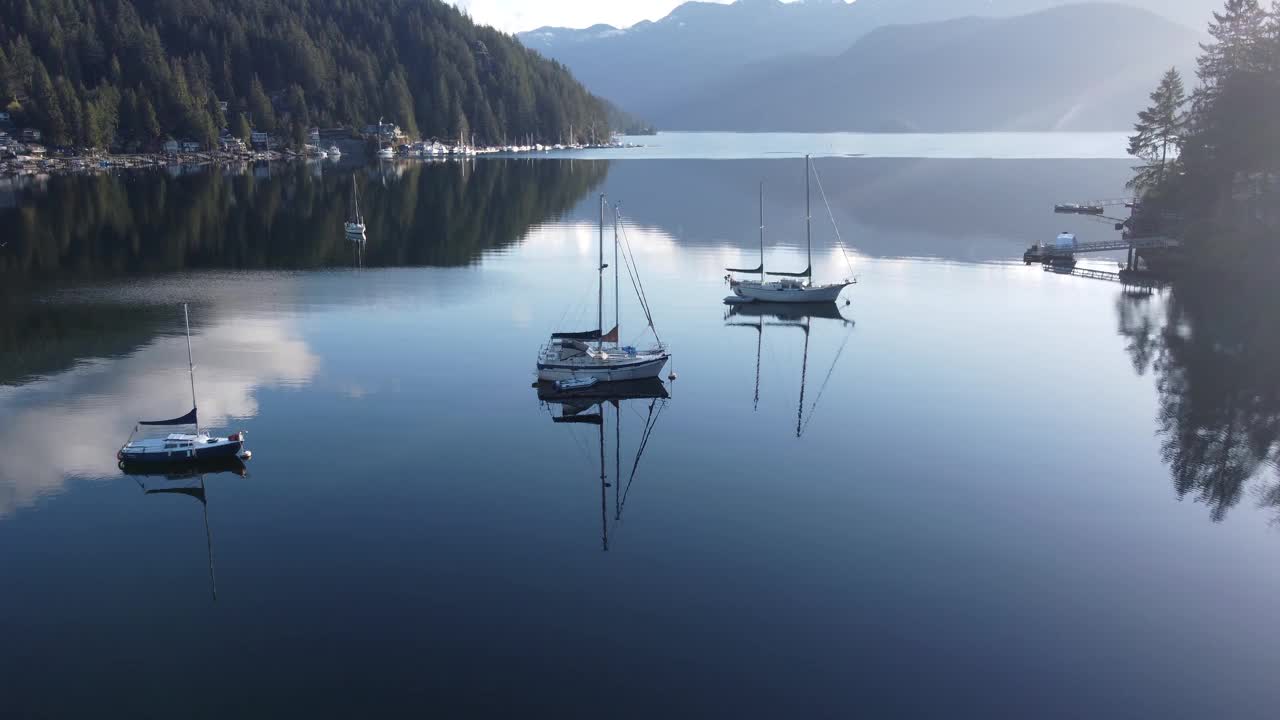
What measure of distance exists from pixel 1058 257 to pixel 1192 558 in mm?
69200

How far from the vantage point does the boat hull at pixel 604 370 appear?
1892 inches

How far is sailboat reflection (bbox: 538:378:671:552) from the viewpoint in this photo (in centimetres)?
3847

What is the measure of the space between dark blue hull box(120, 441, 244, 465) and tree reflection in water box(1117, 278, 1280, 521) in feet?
116

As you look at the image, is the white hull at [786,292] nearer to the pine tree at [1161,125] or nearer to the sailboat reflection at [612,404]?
the sailboat reflection at [612,404]

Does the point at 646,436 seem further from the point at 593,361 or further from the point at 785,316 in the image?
the point at 785,316

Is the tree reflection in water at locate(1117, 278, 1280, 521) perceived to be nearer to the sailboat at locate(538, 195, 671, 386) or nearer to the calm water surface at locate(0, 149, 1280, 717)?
the calm water surface at locate(0, 149, 1280, 717)

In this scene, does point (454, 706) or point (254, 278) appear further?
point (254, 278)

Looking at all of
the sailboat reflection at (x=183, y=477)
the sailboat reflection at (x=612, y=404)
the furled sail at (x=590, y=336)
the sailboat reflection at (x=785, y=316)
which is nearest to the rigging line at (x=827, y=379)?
the sailboat reflection at (x=785, y=316)

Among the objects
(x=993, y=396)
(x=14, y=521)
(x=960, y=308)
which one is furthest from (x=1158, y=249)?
(x=14, y=521)

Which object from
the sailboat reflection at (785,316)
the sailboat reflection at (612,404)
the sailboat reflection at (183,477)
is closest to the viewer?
the sailboat reflection at (183,477)

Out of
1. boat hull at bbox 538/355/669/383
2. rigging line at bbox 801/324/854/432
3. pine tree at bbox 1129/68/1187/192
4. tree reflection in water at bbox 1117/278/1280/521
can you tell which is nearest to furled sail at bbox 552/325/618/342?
boat hull at bbox 538/355/669/383

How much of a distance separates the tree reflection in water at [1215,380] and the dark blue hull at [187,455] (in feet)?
116

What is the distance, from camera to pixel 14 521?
102ft

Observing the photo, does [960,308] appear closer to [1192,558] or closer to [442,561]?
[1192,558]
